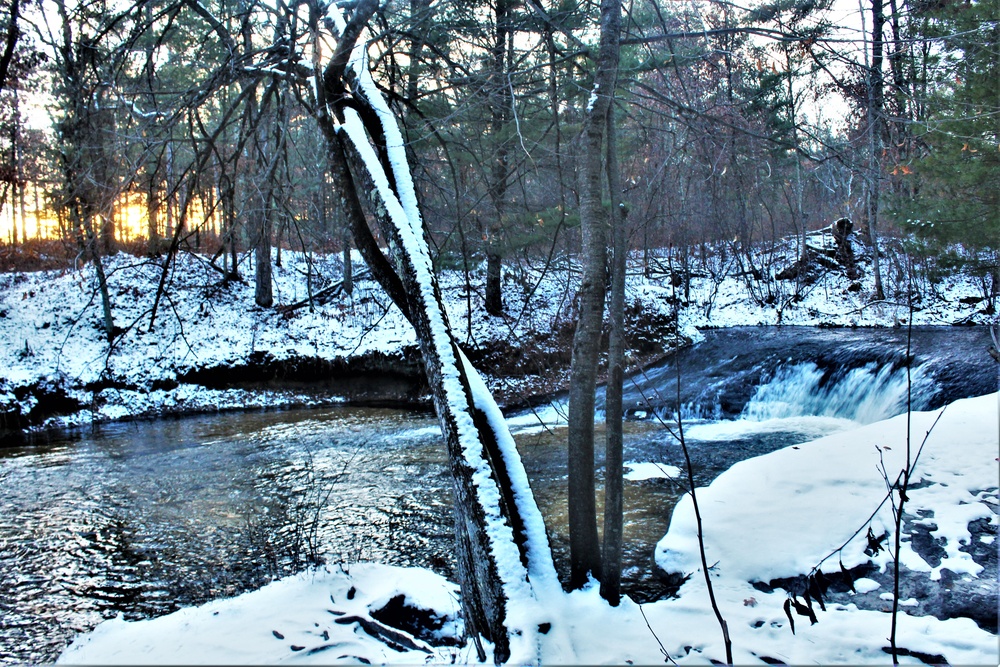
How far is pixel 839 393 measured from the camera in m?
10.8

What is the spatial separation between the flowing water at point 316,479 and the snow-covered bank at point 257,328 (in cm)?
145

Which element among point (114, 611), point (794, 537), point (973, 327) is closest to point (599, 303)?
point (794, 537)

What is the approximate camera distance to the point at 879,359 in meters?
11.2

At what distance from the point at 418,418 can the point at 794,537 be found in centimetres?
855

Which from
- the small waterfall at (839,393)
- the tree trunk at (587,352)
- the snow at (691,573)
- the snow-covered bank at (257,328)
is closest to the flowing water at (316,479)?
the small waterfall at (839,393)

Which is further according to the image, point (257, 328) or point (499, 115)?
point (257, 328)

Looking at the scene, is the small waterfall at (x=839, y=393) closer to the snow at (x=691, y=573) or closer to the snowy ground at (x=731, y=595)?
the snow at (x=691, y=573)

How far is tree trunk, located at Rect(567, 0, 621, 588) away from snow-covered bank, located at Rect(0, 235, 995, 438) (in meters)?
7.73

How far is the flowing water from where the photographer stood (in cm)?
→ 566

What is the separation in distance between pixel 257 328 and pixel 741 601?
48.0 ft

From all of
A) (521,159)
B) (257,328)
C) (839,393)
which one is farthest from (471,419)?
(257,328)

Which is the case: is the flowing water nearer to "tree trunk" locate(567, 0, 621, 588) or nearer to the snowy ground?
"tree trunk" locate(567, 0, 621, 588)

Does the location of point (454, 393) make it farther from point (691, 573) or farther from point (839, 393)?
point (839, 393)

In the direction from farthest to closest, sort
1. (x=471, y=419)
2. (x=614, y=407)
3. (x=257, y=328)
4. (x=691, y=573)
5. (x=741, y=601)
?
1. (x=257, y=328)
2. (x=691, y=573)
3. (x=741, y=601)
4. (x=614, y=407)
5. (x=471, y=419)
